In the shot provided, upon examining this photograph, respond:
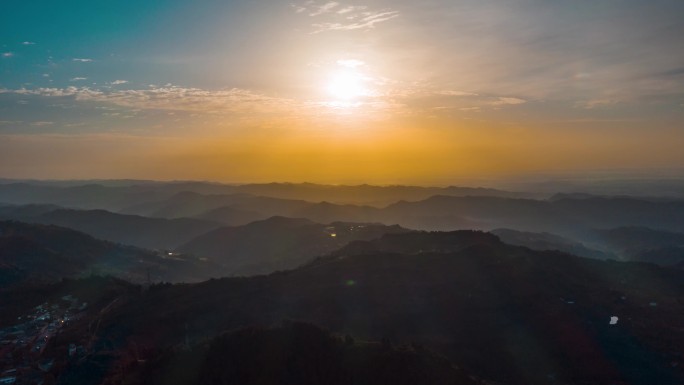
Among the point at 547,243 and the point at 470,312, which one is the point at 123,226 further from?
the point at 470,312

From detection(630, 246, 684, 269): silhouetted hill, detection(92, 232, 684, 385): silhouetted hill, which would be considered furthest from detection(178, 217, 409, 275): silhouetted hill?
detection(630, 246, 684, 269): silhouetted hill

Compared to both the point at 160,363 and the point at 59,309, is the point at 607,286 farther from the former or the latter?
the point at 59,309

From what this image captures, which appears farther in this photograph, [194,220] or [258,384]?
[194,220]

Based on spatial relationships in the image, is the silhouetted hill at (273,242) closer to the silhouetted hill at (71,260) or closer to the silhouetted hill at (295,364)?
the silhouetted hill at (71,260)

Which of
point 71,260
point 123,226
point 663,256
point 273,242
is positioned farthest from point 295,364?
point 123,226

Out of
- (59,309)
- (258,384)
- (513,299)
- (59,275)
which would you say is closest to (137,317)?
(59,309)

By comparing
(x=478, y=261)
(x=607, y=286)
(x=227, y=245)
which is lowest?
(x=227, y=245)

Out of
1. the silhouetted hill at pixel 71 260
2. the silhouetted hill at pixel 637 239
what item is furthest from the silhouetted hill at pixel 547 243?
the silhouetted hill at pixel 71 260
